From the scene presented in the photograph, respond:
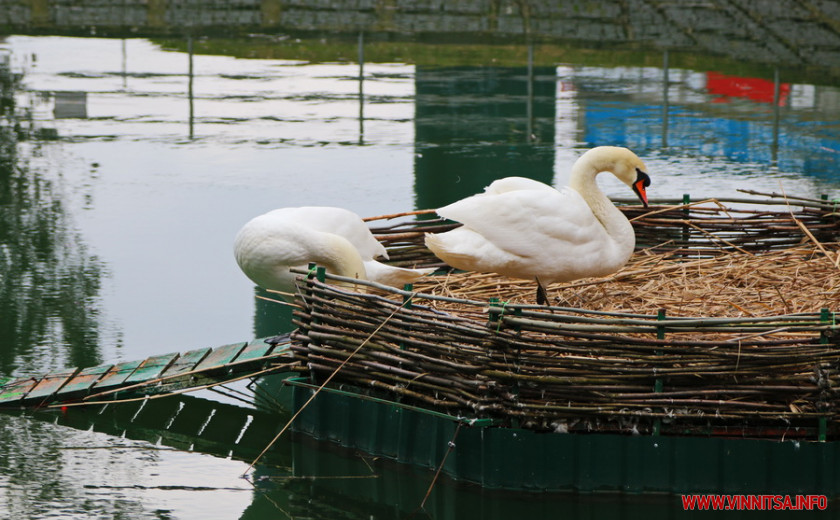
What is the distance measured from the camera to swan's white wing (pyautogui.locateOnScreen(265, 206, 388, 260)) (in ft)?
20.1

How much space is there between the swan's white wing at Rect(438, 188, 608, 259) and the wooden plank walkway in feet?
3.76

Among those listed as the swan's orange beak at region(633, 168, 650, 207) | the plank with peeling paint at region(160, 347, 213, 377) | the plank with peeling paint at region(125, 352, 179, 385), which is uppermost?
the swan's orange beak at region(633, 168, 650, 207)

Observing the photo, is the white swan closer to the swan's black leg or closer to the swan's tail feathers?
the swan's tail feathers

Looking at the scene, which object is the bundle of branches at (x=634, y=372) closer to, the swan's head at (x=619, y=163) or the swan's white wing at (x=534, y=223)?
the swan's white wing at (x=534, y=223)

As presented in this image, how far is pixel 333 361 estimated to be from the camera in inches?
208

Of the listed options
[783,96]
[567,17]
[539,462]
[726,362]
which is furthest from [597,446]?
[567,17]

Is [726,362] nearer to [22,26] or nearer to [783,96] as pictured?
[783,96]

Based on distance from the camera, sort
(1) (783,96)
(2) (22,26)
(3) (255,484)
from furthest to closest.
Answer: (2) (22,26), (1) (783,96), (3) (255,484)

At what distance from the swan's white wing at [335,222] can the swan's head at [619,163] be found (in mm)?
1221

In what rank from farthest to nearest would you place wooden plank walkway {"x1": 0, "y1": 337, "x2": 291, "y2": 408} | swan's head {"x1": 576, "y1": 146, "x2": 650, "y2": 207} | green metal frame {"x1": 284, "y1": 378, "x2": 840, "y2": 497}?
swan's head {"x1": 576, "y1": 146, "x2": 650, "y2": 207}
wooden plank walkway {"x1": 0, "y1": 337, "x2": 291, "y2": 408}
green metal frame {"x1": 284, "y1": 378, "x2": 840, "y2": 497}

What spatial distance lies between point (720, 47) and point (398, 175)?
10.1 metres

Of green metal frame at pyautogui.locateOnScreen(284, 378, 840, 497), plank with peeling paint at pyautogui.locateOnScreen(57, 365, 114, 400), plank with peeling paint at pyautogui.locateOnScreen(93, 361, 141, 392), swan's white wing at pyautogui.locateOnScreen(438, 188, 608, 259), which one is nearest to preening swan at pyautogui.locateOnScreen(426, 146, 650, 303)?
swan's white wing at pyautogui.locateOnScreen(438, 188, 608, 259)

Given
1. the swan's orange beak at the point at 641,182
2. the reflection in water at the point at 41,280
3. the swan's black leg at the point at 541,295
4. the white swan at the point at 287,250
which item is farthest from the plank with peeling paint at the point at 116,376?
the swan's orange beak at the point at 641,182

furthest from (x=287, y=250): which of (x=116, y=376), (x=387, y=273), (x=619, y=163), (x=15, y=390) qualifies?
(x=619, y=163)
